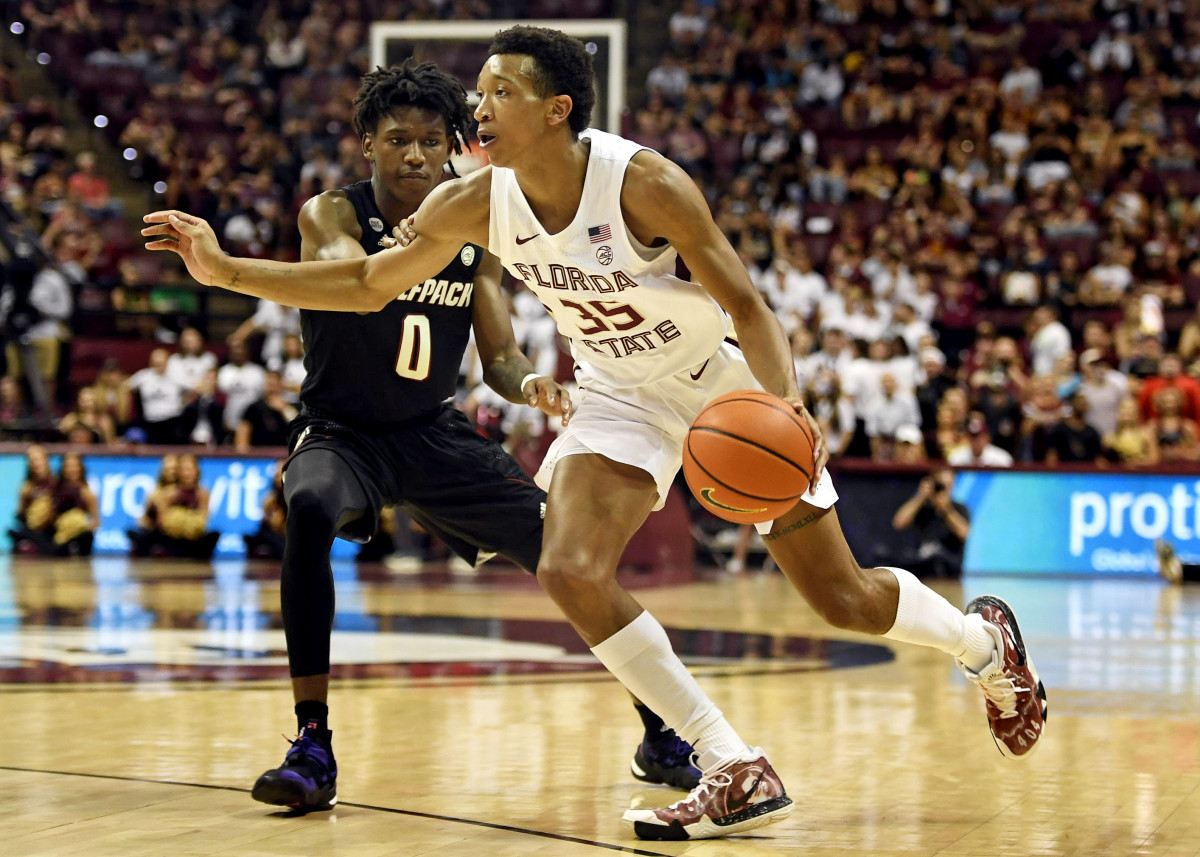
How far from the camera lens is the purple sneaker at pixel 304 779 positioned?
3.81 m

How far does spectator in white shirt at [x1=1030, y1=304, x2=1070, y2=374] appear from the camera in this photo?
14.6 meters

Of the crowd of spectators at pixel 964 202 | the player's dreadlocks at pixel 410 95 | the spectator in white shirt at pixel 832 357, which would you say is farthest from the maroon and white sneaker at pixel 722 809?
the spectator in white shirt at pixel 832 357

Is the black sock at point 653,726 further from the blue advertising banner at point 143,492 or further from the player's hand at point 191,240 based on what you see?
the blue advertising banner at point 143,492

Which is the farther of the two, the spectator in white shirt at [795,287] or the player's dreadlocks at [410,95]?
the spectator in white shirt at [795,287]

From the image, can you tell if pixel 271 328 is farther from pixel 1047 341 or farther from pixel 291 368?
pixel 1047 341

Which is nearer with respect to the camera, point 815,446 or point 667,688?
point 815,446

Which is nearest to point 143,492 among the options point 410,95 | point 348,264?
point 410,95

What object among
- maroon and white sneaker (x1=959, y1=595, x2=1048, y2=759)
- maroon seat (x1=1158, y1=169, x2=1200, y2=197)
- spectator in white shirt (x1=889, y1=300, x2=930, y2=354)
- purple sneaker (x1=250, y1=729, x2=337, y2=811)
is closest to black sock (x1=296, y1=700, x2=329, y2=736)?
purple sneaker (x1=250, y1=729, x2=337, y2=811)

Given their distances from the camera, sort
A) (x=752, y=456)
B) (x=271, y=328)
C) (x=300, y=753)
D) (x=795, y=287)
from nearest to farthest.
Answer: (x=752, y=456) < (x=300, y=753) < (x=795, y=287) < (x=271, y=328)

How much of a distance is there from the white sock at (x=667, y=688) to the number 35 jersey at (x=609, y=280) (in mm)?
787

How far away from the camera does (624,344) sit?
416cm

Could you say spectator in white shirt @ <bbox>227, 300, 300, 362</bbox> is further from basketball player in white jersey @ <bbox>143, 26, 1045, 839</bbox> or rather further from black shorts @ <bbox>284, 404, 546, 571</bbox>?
basketball player in white jersey @ <bbox>143, 26, 1045, 839</bbox>

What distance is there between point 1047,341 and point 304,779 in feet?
39.5

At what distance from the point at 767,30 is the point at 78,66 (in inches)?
391
